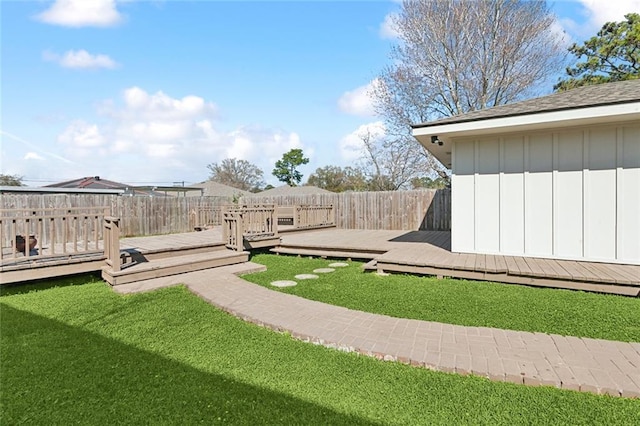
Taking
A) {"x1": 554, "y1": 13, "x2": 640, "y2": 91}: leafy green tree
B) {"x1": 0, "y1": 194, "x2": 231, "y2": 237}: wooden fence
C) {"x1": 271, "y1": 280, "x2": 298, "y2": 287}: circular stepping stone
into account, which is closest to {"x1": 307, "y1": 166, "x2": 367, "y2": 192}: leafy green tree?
{"x1": 554, "y1": 13, "x2": 640, "y2": 91}: leafy green tree

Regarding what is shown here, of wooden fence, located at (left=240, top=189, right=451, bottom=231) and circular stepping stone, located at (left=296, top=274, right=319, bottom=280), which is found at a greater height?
wooden fence, located at (left=240, top=189, right=451, bottom=231)

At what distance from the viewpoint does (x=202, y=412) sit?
2049 mm

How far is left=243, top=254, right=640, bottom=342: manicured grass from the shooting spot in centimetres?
335

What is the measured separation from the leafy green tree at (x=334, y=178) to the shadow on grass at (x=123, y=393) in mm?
27184

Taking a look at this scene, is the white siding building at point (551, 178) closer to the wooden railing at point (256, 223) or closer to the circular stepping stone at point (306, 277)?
the circular stepping stone at point (306, 277)

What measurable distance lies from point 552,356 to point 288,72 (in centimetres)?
1296

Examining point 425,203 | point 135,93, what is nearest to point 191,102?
point 135,93

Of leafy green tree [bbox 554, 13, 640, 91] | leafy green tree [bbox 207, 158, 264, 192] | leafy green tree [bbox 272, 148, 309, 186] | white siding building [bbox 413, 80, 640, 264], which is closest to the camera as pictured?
white siding building [bbox 413, 80, 640, 264]

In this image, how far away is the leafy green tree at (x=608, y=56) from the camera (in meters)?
14.3

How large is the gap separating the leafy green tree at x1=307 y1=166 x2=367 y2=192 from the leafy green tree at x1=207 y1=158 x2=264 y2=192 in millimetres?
8415

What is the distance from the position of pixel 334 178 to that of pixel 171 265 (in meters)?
31.2

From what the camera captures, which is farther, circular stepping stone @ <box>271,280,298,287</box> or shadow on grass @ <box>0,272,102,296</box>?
circular stepping stone @ <box>271,280,298,287</box>

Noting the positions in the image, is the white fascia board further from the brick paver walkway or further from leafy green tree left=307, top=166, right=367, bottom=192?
leafy green tree left=307, top=166, right=367, bottom=192

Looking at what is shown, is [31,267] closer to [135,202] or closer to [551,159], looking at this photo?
[135,202]
